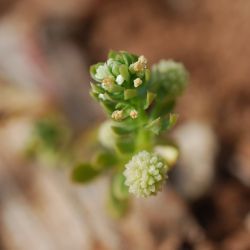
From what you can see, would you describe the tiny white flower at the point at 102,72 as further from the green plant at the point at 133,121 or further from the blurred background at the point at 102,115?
the blurred background at the point at 102,115

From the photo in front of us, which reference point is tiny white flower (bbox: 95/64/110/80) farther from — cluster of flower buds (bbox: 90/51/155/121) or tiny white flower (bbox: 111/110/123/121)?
tiny white flower (bbox: 111/110/123/121)

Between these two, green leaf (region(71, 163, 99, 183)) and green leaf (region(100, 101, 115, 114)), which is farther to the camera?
green leaf (region(71, 163, 99, 183))

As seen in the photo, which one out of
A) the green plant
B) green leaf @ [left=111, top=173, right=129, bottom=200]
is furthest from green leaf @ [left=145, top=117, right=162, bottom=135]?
green leaf @ [left=111, top=173, right=129, bottom=200]

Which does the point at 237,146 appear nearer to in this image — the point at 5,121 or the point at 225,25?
the point at 225,25

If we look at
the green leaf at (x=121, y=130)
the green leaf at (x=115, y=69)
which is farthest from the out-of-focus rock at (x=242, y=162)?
the green leaf at (x=115, y=69)

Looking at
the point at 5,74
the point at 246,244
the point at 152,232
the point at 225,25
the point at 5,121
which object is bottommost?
the point at 246,244

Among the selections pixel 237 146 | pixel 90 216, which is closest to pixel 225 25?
pixel 237 146

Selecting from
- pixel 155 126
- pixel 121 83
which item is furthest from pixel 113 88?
pixel 155 126
